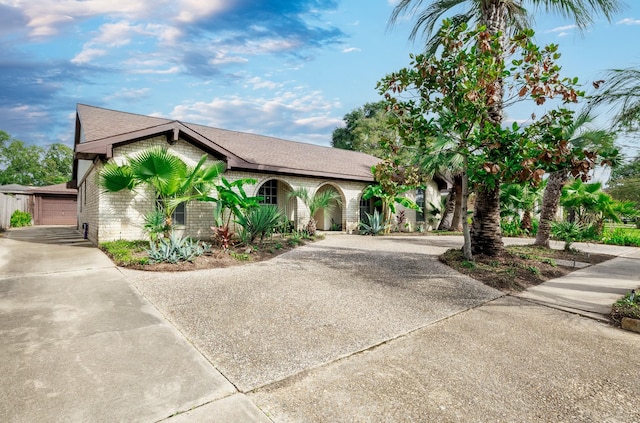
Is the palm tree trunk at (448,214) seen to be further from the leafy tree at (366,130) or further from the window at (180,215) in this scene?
the window at (180,215)

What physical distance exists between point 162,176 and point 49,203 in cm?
2462

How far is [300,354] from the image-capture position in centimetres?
333

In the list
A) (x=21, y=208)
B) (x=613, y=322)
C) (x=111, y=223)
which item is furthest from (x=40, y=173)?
(x=613, y=322)

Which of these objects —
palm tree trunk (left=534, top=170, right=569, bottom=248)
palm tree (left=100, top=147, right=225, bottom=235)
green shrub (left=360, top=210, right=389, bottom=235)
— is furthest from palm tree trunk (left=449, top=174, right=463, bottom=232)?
palm tree (left=100, top=147, right=225, bottom=235)

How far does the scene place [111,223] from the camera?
10078mm

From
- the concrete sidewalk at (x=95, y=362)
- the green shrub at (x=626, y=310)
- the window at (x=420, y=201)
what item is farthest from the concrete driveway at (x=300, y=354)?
the window at (x=420, y=201)

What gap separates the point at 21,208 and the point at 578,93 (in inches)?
1248

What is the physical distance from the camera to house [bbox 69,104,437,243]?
10055 millimetres

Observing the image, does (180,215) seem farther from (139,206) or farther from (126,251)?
(126,251)

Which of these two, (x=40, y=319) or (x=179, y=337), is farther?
(x=40, y=319)

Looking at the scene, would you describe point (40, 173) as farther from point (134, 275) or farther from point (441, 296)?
point (441, 296)

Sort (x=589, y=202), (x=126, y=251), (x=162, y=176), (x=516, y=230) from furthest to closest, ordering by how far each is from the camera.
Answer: (x=516, y=230) < (x=589, y=202) < (x=162, y=176) < (x=126, y=251)

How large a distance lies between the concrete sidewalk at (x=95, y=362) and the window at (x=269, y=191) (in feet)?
33.2

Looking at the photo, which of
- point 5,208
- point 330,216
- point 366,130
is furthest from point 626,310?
point 366,130
